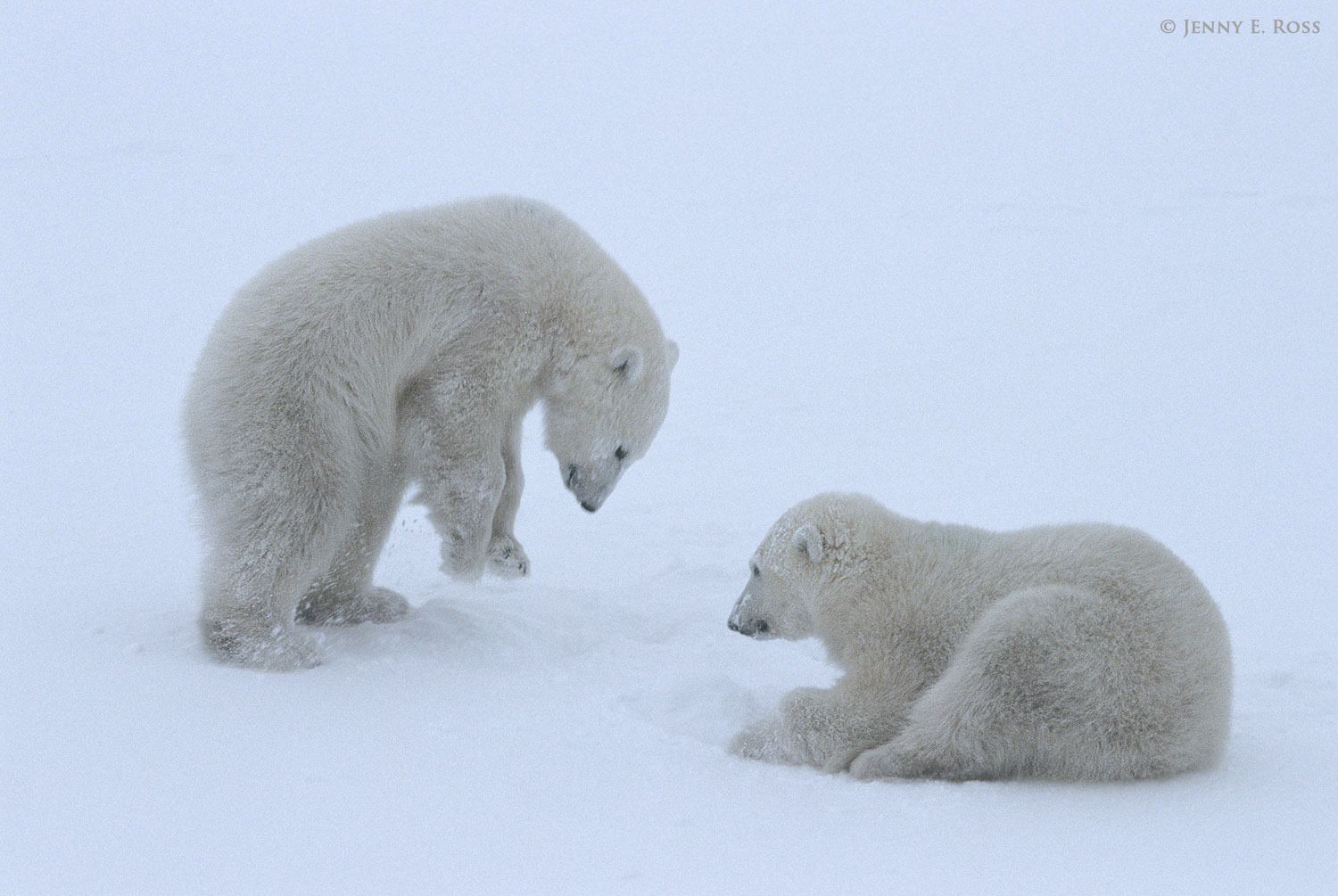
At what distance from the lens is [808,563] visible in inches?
191

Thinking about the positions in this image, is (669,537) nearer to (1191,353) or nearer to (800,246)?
(1191,353)

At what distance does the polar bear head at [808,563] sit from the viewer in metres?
4.77

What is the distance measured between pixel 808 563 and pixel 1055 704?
1202 mm

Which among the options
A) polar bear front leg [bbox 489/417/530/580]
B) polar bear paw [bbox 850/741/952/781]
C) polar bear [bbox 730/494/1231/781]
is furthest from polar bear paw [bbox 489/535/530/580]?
polar bear paw [bbox 850/741/952/781]

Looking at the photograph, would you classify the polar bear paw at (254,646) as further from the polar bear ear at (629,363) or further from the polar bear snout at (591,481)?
the polar bear ear at (629,363)

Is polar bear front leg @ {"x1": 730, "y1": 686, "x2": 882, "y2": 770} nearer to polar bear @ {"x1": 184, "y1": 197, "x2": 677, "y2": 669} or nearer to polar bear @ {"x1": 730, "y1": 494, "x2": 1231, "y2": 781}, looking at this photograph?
polar bear @ {"x1": 730, "y1": 494, "x2": 1231, "y2": 781}

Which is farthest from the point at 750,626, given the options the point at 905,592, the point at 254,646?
the point at 254,646

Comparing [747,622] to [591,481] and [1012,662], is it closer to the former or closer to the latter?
[591,481]

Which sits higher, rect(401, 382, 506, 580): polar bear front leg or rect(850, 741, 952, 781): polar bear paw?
rect(401, 382, 506, 580): polar bear front leg

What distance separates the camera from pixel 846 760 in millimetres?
4184

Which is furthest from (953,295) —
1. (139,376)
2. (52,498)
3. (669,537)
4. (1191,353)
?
(52,498)

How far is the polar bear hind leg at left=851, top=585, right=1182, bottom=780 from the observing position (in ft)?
12.9

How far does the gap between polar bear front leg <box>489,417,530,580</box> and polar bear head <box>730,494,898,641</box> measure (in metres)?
1.18

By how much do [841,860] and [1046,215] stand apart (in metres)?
14.0
